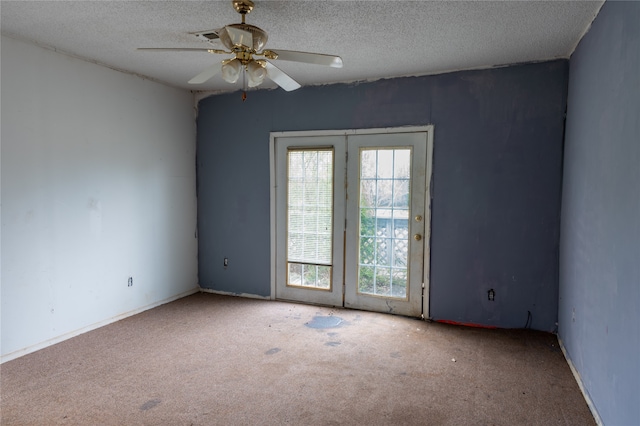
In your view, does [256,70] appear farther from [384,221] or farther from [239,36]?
[384,221]

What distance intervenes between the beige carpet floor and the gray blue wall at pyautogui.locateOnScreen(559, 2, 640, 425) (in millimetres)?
416

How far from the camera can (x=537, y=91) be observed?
3.58 m

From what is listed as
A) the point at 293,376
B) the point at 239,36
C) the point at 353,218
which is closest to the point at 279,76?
the point at 239,36

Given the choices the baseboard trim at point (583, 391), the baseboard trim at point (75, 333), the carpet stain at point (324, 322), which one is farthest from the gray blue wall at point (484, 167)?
the baseboard trim at point (75, 333)

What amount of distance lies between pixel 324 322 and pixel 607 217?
8.29 ft

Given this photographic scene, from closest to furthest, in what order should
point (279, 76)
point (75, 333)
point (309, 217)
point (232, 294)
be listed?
point (279, 76) < point (75, 333) < point (309, 217) < point (232, 294)

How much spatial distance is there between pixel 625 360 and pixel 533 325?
187 cm

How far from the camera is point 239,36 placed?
216 centimetres

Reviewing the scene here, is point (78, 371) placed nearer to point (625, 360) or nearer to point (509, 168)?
point (625, 360)

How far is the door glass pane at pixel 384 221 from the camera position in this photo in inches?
162

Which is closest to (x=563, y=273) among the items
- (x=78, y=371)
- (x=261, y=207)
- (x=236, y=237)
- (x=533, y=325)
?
(x=533, y=325)

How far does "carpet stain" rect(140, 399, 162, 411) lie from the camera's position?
8.12 ft

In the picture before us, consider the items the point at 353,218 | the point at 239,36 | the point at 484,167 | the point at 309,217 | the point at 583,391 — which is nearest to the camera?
the point at 239,36

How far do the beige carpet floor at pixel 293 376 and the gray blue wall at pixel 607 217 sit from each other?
416 millimetres
